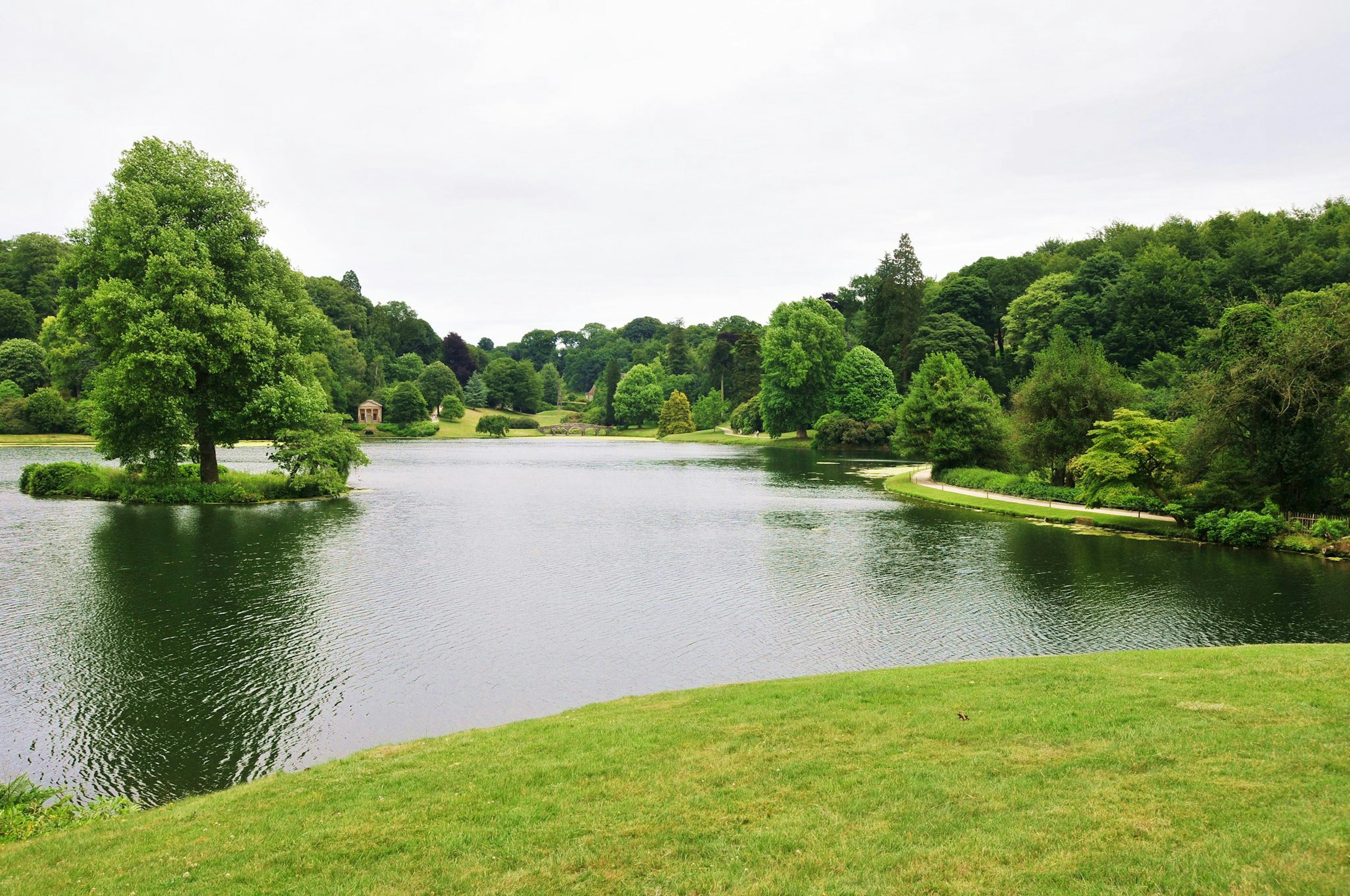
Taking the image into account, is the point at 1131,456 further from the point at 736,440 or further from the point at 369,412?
the point at 369,412

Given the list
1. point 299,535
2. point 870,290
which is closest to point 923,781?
point 299,535

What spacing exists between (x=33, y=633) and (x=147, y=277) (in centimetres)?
2507

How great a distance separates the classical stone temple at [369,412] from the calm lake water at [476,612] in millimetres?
83493

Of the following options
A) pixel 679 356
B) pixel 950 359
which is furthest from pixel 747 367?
pixel 950 359

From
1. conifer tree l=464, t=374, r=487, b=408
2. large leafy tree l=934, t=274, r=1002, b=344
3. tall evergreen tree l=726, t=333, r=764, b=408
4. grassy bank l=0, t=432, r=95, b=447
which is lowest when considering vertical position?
grassy bank l=0, t=432, r=95, b=447

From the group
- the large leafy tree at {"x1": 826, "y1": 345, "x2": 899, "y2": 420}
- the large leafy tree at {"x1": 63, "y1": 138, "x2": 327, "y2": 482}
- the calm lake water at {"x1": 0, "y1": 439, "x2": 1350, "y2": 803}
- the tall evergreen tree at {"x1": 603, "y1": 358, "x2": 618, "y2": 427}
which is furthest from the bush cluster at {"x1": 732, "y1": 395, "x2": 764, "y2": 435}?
the large leafy tree at {"x1": 63, "y1": 138, "x2": 327, "y2": 482}

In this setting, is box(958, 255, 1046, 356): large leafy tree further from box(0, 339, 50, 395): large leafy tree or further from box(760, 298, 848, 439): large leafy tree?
box(0, 339, 50, 395): large leafy tree

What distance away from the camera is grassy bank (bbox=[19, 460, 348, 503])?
124 ft

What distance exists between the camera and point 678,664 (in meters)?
15.7

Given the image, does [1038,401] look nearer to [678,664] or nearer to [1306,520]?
[1306,520]

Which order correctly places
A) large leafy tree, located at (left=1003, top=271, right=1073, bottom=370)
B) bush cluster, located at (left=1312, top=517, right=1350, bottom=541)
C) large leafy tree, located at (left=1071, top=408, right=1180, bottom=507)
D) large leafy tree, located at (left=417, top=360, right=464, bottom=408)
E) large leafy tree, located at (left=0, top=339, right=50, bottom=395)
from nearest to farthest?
1. bush cluster, located at (left=1312, top=517, right=1350, bottom=541)
2. large leafy tree, located at (left=1071, top=408, right=1180, bottom=507)
3. large leafy tree, located at (left=1003, top=271, right=1073, bottom=370)
4. large leafy tree, located at (left=0, top=339, right=50, bottom=395)
5. large leafy tree, located at (left=417, top=360, right=464, bottom=408)

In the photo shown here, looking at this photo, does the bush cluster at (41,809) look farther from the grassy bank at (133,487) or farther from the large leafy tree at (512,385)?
the large leafy tree at (512,385)

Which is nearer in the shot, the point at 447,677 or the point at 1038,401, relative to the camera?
the point at 447,677

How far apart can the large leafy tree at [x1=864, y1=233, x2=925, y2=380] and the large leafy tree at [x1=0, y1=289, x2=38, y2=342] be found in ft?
319
